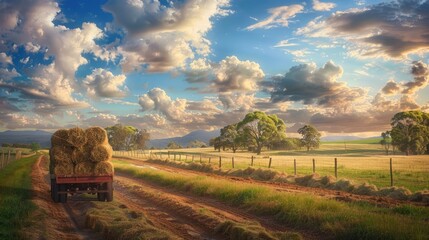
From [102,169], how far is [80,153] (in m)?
1.29

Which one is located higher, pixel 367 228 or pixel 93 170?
pixel 93 170

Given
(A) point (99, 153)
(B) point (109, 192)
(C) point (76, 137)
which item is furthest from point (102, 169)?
(C) point (76, 137)

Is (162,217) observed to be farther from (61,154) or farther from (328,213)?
(61,154)

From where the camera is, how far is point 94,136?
17828mm

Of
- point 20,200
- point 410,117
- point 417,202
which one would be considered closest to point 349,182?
point 417,202

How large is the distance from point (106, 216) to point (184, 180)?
1132cm

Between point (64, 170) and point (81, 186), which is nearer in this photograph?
point (64, 170)

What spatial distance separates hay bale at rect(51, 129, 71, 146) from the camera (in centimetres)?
1727

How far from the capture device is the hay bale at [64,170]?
56.0ft

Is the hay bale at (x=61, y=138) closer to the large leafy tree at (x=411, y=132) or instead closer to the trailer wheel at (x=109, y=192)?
the trailer wheel at (x=109, y=192)

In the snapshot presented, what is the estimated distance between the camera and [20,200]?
1642 cm

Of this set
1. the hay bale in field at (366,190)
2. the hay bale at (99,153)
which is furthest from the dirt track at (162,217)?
the hay bale in field at (366,190)

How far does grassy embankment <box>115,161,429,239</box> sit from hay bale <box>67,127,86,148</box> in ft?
22.9

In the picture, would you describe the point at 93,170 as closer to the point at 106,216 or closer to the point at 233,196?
the point at 106,216
